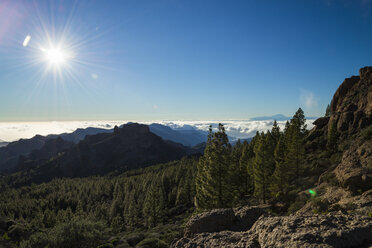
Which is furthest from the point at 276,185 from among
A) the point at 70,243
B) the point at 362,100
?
the point at 362,100

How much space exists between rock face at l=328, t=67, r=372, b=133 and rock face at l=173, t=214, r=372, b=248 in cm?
5291

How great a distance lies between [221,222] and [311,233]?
8027mm

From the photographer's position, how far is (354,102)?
181ft

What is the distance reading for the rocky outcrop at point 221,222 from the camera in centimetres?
1310

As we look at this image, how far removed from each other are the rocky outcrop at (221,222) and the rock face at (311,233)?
4.36 metres

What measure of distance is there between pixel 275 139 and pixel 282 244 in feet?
188

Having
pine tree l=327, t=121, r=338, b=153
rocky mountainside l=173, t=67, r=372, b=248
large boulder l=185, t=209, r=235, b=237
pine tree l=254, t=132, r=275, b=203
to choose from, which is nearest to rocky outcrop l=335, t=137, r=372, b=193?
rocky mountainside l=173, t=67, r=372, b=248

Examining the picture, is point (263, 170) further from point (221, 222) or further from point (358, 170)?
point (221, 222)

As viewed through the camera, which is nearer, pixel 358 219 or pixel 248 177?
pixel 358 219

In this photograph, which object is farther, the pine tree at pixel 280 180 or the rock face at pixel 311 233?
the pine tree at pixel 280 180

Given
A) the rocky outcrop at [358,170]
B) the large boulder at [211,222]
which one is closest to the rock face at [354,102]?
the rocky outcrop at [358,170]

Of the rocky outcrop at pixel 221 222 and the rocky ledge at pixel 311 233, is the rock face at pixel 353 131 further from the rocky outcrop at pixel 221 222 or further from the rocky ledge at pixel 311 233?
the rocky ledge at pixel 311 233

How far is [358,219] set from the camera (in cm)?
698

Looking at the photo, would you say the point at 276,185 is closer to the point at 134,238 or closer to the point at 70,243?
the point at 134,238
